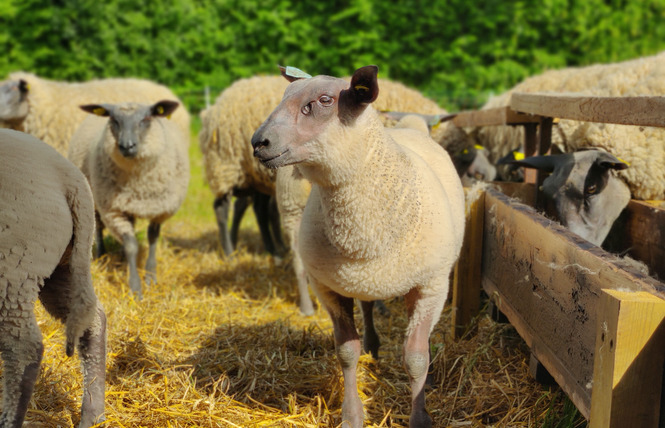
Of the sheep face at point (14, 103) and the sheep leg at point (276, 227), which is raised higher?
the sheep face at point (14, 103)

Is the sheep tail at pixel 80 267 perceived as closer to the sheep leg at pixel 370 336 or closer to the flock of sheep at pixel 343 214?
the flock of sheep at pixel 343 214

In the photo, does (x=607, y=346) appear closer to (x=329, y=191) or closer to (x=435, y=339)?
(x=329, y=191)

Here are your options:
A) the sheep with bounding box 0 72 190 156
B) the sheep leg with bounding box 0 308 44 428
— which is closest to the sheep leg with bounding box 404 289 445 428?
the sheep leg with bounding box 0 308 44 428

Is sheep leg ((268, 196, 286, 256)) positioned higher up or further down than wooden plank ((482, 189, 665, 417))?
further down

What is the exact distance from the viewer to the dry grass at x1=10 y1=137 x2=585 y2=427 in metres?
2.68

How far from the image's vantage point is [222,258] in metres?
6.34

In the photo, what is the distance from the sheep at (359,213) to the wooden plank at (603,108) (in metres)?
0.82

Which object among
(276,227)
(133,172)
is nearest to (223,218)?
(276,227)

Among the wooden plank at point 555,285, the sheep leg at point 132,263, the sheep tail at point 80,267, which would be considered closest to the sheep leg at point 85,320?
the sheep tail at point 80,267

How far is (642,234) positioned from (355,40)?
552 inches

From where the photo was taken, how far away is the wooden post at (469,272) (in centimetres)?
356

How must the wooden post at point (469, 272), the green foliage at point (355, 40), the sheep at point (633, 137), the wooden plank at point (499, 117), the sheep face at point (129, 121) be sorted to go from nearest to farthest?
the wooden post at point (469, 272) → the sheep at point (633, 137) → the wooden plank at point (499, 117) → the sheep face at point (129, 121) → the green foliage at point (355, 40)

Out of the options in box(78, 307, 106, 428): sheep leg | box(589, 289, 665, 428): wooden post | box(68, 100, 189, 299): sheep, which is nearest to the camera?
box(589, 289, 665, 428): wooden post

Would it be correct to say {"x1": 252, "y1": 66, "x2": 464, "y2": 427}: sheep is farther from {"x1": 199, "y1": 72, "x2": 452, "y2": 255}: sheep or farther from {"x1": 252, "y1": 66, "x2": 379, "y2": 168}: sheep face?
{"x1": 199, "y1": 72, "x2": 452, "y2": 255}: sheep
